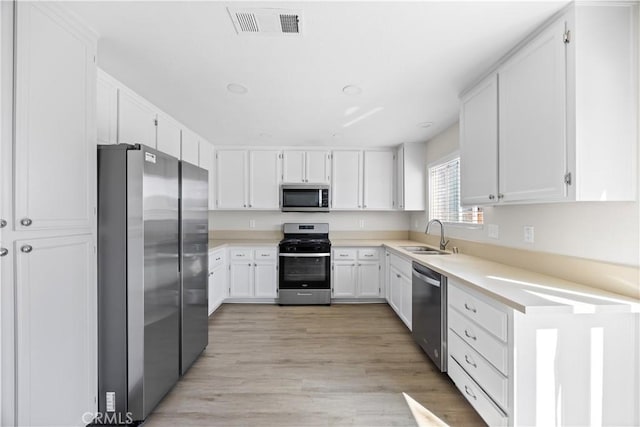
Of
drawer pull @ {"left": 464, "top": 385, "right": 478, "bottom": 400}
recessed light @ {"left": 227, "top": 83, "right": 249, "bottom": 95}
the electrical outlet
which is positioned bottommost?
drawer pull @ {"left": 464, "top": 385, "right": 478, "bottom": 400}

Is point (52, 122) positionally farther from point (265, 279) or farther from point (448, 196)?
point (448, 196)

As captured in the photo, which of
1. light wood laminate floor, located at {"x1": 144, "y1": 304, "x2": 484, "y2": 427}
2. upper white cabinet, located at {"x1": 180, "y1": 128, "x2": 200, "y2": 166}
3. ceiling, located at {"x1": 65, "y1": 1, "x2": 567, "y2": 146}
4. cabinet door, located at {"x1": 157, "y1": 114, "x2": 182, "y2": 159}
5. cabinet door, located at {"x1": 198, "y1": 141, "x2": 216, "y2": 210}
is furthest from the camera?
cabinet door, located at {"x1": 198, "y1": 141, "x2": 216, "y2": 210}

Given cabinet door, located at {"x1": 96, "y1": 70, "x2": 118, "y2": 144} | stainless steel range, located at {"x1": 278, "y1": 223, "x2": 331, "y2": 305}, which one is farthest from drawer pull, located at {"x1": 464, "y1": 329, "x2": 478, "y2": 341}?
cabinet door, located at {"x1": 96, "y1": 70, "x2": 118, "y2": 144}

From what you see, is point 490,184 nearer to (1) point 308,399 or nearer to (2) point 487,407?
(2) point 487,407

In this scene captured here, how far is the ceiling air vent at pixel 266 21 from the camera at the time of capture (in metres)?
1.41

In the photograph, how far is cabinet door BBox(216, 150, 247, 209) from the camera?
13.9 feet

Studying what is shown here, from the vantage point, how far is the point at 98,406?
5.38ft

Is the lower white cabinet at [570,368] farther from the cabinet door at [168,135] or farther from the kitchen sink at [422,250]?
the cabinet door at [168,135]

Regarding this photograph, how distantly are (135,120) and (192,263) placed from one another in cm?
128

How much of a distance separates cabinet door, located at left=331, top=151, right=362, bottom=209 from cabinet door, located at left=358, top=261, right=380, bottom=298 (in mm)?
899

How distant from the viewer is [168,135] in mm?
2895

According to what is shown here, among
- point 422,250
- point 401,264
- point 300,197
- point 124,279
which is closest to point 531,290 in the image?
point 401,264

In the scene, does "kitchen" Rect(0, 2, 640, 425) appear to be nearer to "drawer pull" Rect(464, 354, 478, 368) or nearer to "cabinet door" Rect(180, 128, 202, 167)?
"drawer pull" Rect(464, 354, 478, 368)

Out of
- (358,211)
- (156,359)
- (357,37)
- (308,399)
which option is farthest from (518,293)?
(358,211)
